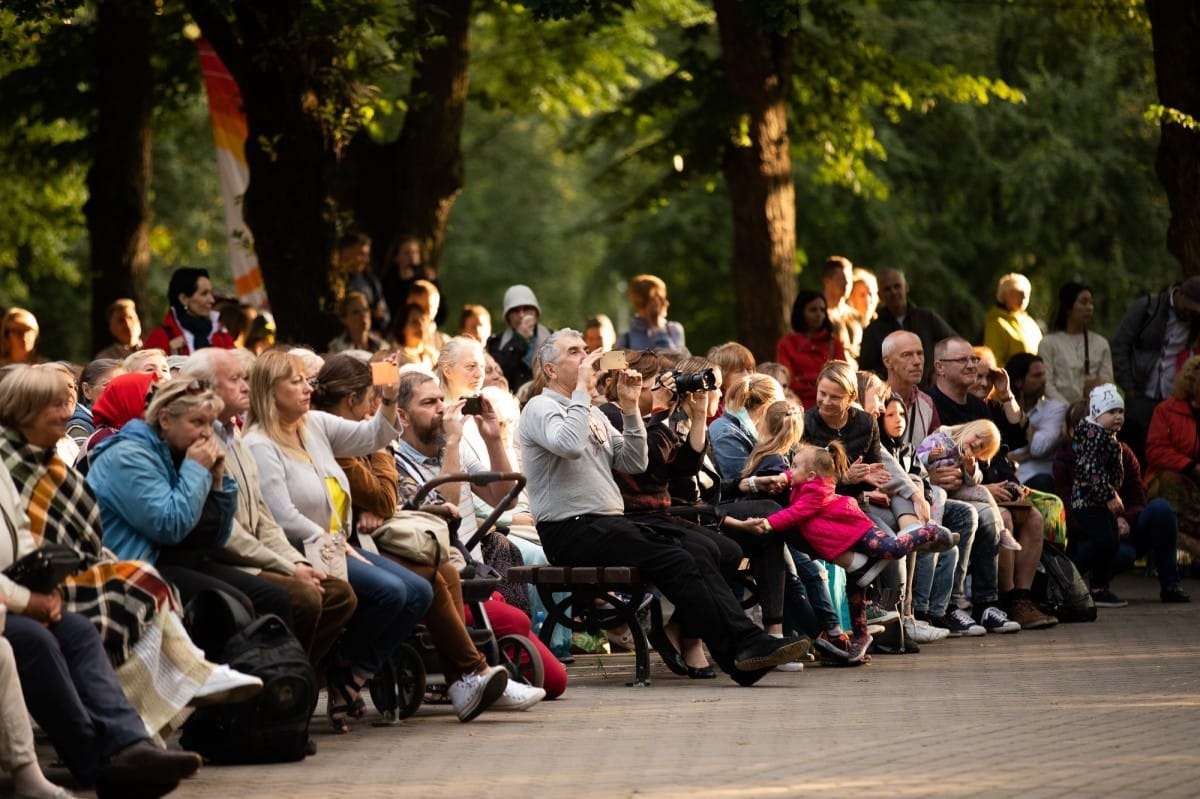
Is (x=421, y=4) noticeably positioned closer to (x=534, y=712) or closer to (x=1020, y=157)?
(x=534, y=712)

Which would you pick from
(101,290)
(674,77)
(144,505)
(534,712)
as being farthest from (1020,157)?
(144,505)

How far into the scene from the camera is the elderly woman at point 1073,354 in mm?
18938

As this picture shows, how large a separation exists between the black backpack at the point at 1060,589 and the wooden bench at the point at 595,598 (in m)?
4.25

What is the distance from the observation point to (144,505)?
8.66 meters

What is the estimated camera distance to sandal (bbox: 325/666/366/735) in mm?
9969

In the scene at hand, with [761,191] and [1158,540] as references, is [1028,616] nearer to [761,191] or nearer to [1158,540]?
[1158,540]

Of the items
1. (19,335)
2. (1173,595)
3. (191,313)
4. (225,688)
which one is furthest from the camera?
(19,335)

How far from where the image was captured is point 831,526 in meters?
12.8

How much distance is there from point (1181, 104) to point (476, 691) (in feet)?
37.0

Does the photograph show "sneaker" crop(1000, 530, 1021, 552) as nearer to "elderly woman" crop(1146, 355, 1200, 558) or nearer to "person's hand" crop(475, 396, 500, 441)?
"elderly woman" crop(1146, 355, 1200, 558)

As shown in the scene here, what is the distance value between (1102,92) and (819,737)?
24243mm

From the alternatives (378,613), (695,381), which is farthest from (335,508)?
(695,381)

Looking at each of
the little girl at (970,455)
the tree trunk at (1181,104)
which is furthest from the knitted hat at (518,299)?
the tree trunk at (1181,104)

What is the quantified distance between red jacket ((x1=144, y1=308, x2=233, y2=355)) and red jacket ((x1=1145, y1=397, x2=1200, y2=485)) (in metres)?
7.24
